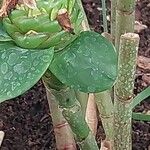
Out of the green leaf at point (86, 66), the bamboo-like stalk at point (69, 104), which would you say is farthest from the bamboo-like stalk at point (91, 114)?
the green leaf at point (86, 66)

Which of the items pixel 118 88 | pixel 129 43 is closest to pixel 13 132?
pixel 118 88

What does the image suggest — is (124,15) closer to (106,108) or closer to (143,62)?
(106,108)

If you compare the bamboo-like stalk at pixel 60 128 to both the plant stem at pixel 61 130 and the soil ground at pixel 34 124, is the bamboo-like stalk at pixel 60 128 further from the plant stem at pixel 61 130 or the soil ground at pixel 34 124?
the soil ground at pixel 34 124

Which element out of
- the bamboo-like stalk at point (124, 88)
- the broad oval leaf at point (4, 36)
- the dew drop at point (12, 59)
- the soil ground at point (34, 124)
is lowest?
the soil ground at point (34, 124)

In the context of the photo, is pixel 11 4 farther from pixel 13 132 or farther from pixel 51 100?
pixel 13 132

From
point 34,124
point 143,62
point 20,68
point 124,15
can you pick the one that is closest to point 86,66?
point 20,68

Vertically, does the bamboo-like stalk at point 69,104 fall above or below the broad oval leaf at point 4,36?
below

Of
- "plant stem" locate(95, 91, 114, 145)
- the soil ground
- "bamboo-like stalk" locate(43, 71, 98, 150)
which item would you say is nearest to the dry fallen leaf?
the soil ground
